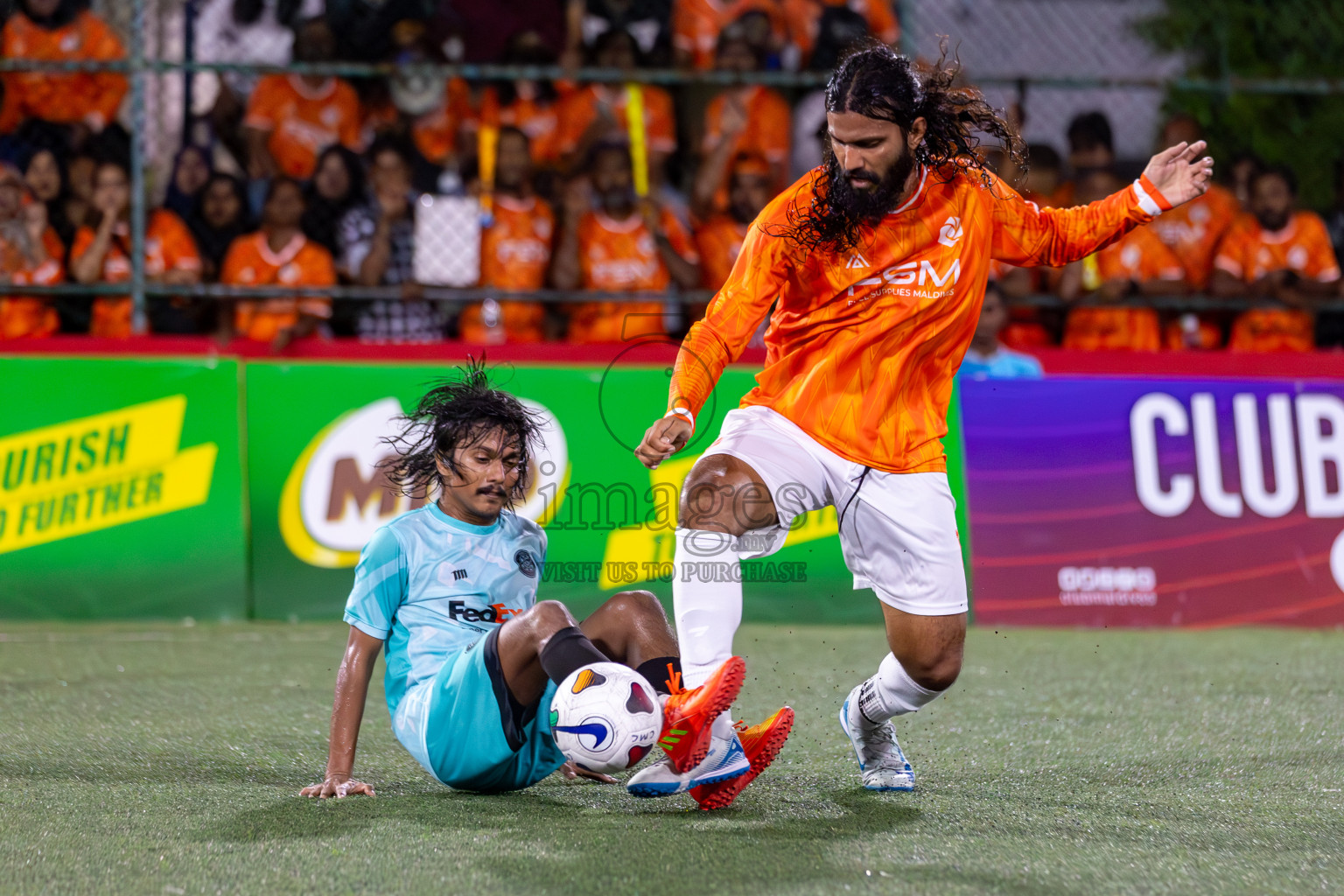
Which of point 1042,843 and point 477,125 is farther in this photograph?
point 477,125

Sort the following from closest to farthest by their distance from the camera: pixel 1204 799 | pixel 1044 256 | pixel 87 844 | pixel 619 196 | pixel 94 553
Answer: pixel 87 844
pixel 1204 799
pixel 1044 256
pixel 94 553
pixel 619 196

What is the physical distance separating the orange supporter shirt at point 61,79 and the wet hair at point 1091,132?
218 inches

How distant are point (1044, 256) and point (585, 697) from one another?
1738 mm

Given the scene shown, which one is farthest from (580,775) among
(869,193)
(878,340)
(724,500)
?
(869,193)

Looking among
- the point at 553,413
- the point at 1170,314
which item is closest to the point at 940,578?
the point at 553,413

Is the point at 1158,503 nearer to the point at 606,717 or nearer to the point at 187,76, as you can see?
the point at 606,717

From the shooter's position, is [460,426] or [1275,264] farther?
[1275,264]

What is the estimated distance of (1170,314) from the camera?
8336 mm

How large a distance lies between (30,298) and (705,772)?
5991 mm

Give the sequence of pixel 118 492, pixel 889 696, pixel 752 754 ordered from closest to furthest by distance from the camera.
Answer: pixel 752 754, pixel 889 696, pixel 118 492

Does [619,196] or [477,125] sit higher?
[477,125]

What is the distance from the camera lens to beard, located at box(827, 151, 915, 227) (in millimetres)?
3436

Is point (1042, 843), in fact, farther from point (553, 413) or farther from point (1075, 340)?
point (1075, 340)

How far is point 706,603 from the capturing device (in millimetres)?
3195
